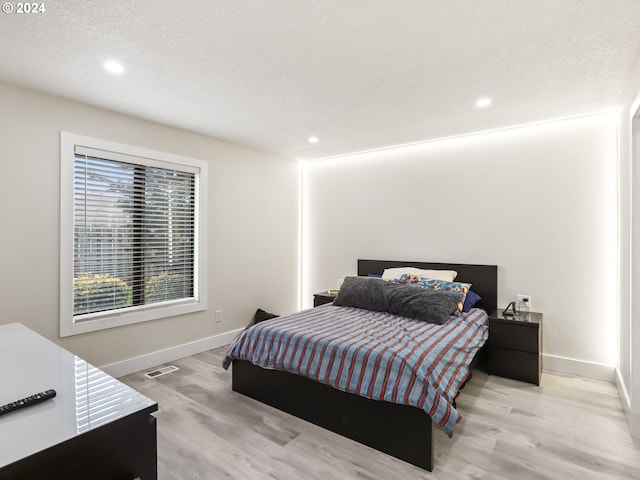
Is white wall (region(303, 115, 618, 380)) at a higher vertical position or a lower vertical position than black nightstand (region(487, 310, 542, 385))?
higher

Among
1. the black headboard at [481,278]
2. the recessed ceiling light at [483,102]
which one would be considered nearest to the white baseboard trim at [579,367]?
the black headboard at [481,278]

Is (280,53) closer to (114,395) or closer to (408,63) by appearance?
(408,63)

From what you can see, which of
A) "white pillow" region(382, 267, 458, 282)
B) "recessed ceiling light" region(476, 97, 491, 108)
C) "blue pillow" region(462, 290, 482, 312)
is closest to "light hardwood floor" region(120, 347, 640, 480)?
"blue pillow" region(462, 290, 482, 312)

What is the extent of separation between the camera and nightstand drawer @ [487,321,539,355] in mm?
3123

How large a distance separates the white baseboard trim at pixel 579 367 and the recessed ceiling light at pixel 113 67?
4.40 m

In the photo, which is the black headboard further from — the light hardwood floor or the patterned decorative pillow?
the light hardwood floor

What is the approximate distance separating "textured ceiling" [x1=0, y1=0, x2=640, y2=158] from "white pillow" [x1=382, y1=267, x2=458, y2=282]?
5.18 ft

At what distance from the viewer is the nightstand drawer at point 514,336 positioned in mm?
3123

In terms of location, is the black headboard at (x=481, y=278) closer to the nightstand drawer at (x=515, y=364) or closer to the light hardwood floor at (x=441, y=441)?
the nightstand drawer at (x=515, y=364)

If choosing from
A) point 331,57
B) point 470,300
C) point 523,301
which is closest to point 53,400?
point 331,57

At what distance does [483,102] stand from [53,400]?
332 cm

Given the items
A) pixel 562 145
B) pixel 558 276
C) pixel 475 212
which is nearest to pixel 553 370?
pixel 558 276

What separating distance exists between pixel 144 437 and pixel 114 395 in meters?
0.16

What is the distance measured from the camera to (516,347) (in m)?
3.20
